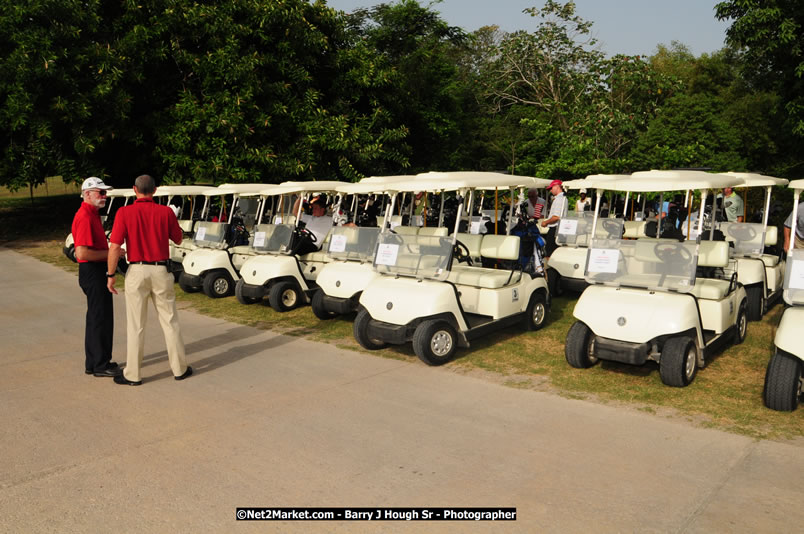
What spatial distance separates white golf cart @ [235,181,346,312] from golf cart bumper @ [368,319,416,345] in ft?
8.30

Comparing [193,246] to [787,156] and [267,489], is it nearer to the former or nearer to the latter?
[267,489]

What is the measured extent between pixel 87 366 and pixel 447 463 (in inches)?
146

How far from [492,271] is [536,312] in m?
0.75

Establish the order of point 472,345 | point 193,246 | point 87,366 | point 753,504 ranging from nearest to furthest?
point 753,504 < point 87,366 < point 472,345 < point 193,246

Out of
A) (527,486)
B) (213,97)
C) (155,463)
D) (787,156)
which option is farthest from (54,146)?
(787,156)

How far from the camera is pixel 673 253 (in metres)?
5.90

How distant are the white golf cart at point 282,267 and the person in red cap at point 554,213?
3.43 metres

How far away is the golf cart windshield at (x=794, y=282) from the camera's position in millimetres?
5152

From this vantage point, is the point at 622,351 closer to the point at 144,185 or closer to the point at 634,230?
the point at 144,185

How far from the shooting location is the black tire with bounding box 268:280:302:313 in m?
8.73

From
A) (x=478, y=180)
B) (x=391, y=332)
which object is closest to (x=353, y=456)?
(x=391, y=332)

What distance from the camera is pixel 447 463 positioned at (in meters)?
A: 3.92

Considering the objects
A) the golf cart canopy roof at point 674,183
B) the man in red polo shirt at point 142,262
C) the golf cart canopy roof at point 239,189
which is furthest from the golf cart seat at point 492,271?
the golf cart canopy roof at point 239,189

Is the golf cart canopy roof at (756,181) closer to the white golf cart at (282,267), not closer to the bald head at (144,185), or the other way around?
the white golf cart at (282,267)
